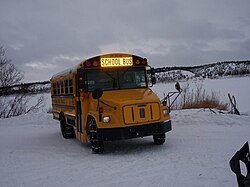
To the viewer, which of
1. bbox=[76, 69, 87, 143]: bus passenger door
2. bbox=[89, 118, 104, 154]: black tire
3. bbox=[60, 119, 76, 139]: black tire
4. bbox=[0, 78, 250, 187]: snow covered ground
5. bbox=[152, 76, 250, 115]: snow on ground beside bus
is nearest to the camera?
bbox=[0, 78, 250, 187]: snow covered ground

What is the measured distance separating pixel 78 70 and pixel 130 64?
1.42 metres

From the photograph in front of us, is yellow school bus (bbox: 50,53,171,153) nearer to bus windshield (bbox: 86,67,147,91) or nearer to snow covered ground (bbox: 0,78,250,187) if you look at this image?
bus windshield (bbox: 86,67,147,91)

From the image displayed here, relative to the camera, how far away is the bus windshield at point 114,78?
8211 millimetres

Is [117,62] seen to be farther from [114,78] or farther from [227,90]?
[227,90]

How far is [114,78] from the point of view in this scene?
8.34m

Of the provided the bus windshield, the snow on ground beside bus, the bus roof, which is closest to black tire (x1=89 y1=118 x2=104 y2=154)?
the bus windshield

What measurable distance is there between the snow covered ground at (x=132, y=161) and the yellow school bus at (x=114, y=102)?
0.55 meters

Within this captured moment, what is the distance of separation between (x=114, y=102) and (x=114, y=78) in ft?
3.85

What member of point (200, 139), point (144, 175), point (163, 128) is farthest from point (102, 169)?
point (200, 139)

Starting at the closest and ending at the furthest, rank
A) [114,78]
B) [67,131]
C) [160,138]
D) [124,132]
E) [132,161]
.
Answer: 1. [132,161]
2. [124,132]
3. [160,138]
4. [114,78]
5. [67,131]

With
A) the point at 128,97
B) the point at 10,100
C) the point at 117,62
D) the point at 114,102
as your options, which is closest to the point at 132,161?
the point at 114,102

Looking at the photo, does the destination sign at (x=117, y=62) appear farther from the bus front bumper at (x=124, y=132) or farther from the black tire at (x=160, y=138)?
the black tire at (x=160, y=138)

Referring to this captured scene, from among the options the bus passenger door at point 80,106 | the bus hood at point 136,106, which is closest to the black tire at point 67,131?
the bus passenger door at point 80,106

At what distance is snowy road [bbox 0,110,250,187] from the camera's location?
5.27 metres
